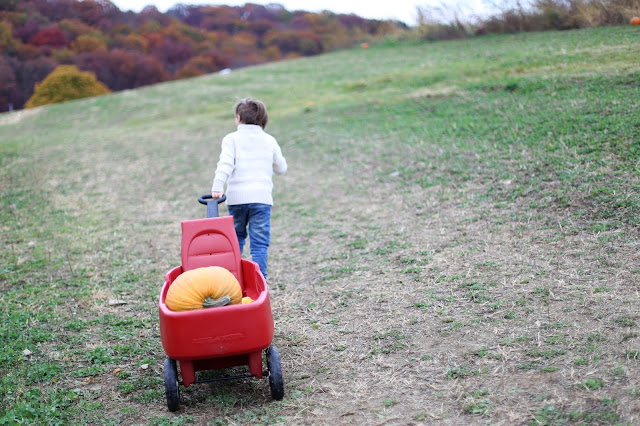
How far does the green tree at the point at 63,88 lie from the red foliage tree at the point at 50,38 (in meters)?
6.71

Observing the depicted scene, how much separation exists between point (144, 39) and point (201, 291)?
48.1m

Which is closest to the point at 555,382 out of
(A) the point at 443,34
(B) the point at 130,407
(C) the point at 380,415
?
(C) the point at 380,415

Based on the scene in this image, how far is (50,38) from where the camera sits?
42.9m

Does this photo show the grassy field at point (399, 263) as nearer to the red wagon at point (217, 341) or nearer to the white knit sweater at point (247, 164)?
the red wagon at point (217, 341)

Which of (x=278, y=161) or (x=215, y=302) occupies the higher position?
(x=278, y=161)

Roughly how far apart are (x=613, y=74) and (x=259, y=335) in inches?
340

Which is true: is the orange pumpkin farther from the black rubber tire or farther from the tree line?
the tree line

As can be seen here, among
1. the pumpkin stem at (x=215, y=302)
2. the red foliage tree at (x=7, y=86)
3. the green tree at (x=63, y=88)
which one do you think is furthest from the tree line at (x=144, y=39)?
the pumpkin stem at (x=215, y=302)

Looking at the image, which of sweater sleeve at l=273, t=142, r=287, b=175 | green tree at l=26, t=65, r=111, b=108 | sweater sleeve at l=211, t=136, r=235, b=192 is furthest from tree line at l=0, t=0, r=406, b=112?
sweater sleeve at l=211, t=136, r=235, b=192

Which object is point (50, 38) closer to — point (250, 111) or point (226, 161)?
point (250, 111)

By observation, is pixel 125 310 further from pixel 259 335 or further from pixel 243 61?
pixel 243 61

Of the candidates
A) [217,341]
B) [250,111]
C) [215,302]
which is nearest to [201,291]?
[215,302]

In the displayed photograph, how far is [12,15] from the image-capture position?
139ft

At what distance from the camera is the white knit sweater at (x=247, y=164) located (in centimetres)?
467
